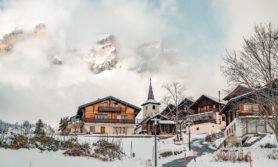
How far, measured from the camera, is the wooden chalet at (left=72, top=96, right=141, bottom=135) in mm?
64562

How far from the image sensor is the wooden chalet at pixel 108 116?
6456 centimetres

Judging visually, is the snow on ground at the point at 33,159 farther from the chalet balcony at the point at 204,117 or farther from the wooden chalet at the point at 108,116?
the chalet balcony at the point at 204,117

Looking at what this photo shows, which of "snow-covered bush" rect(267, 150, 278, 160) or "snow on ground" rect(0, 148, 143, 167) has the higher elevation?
"snow on ground" rect(0, 148, 143, 167)

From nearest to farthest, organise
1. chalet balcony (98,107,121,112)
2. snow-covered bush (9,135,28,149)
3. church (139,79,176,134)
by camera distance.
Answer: snow-covered bush (9,135,28,149) → chalet balcony (98,107,121,112) → church (139,79,176,134)

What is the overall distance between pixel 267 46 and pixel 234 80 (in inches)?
160

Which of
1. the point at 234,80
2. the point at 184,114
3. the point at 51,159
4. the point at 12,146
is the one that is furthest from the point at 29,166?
the point at 184,114

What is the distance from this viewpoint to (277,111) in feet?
86.4

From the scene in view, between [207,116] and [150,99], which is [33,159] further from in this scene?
[150,99]

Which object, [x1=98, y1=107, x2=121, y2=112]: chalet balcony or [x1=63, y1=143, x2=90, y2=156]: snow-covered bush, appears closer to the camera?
[x1=63, y1=143, x2=90, y2=156]: snow-covered bush

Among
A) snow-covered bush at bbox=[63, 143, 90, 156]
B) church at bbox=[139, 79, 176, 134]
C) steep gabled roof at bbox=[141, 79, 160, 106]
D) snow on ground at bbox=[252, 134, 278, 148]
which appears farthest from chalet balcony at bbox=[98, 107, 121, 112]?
snow-covered bush at bbox=[63, 143, 90, 156]

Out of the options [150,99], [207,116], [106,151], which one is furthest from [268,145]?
[150,99]

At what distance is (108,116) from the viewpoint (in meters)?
66.3

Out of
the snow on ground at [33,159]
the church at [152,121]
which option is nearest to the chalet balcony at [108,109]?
the church at [152,121]

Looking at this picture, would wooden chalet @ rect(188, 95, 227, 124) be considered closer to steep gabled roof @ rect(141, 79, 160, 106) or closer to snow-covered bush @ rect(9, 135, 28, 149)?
steep gabled roof @ rect(141, 79, 160, 106)
